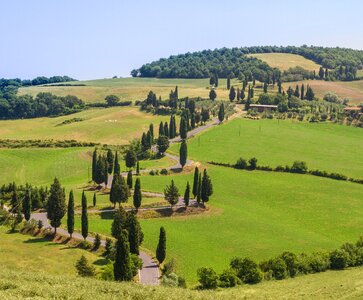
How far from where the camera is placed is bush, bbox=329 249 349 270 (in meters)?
72.7

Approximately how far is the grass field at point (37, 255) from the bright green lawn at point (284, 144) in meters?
69.2

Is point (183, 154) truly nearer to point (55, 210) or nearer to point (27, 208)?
point (27, 208)

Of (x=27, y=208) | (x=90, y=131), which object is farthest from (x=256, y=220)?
(x=90, y=131)

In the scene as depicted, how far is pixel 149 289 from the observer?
47344 mm

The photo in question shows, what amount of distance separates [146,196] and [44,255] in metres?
39.0

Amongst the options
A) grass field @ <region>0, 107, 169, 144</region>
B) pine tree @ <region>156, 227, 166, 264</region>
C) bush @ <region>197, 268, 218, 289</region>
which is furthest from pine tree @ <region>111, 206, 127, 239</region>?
grass field @ <region>0, 107, 169, 144</region>

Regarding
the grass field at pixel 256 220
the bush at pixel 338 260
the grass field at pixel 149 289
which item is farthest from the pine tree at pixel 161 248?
the bush at pixel 338 260

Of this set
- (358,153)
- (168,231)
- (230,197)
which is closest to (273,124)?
(358,153)

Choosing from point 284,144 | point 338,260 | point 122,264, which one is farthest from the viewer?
point 284,144

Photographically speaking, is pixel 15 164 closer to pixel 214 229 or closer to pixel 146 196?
pixel 146 196

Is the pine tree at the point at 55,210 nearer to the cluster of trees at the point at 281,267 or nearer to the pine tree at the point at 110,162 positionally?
the cluster of trees at the point at 281,267

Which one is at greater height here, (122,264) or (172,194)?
(122,264)

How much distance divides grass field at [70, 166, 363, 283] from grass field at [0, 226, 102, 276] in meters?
10.9

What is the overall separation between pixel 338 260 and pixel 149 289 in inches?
1460
